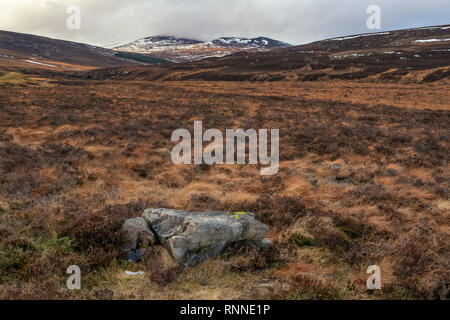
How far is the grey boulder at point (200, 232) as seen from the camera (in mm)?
5199

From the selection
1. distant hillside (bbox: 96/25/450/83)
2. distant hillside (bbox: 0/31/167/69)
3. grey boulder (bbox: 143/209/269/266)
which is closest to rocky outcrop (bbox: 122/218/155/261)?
grey boulder (bbox: 143/209/269/266)

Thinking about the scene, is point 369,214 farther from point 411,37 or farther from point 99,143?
point 411,37

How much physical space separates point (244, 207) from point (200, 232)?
2482 mm

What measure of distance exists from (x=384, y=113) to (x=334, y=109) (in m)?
4.18

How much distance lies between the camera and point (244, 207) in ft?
25.0

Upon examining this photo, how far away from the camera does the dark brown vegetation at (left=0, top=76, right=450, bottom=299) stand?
458cm

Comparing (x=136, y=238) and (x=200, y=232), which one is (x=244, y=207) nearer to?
(x=200, y=232)

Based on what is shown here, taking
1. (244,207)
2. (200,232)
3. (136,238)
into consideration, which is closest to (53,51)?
(244,207)

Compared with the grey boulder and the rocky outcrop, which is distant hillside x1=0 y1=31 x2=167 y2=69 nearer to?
the rocky outcrop

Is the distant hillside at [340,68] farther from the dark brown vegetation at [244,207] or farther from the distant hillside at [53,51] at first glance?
the distant hillside at [53,51]

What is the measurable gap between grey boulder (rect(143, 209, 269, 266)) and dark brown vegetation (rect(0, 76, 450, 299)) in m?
0.29

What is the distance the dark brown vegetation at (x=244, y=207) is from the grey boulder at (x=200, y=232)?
295 mm

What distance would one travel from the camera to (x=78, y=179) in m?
10.2
